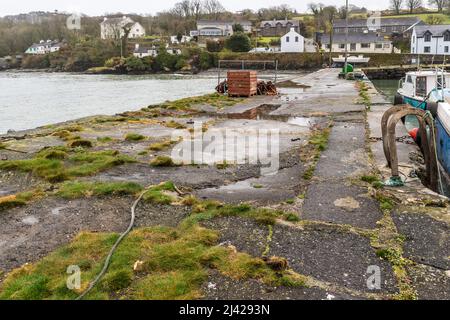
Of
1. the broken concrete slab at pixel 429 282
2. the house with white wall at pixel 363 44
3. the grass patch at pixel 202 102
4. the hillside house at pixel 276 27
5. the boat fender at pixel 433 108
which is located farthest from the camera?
the hillside house at pixel 276 27

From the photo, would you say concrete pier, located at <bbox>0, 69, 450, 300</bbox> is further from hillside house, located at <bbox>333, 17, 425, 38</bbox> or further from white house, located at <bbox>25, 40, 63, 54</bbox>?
white house, located at <bbox>25, 40, 63, 54</bbox>

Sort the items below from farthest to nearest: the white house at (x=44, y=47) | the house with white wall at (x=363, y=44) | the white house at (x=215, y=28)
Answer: the white house at (x=44, y=47)
the white house at (x=215, y=28)
the house with white wall at (x=363, y=44)

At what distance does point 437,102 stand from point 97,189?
1166 centimetres

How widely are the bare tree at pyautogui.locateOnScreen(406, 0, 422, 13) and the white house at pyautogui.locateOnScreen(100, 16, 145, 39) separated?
76.3 meters

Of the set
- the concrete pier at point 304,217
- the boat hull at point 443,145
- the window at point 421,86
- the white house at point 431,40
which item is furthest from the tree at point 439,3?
the concrete pier at point 304,217

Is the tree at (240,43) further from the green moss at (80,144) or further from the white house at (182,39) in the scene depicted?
the green moss at (80,144)

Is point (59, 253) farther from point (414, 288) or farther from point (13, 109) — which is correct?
point (13, 109)

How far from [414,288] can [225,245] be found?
2403mm

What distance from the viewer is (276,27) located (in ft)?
356

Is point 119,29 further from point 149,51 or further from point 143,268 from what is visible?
point 143,268

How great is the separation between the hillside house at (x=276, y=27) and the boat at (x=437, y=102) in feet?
281

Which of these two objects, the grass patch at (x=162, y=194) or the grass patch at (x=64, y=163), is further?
the grass patch at (x=64, y=163)

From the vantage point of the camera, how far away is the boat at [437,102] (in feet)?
41.0

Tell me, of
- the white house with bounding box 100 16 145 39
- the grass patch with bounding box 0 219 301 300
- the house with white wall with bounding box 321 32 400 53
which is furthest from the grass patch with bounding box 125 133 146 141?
the white house with bounding box 100 16 145 39
